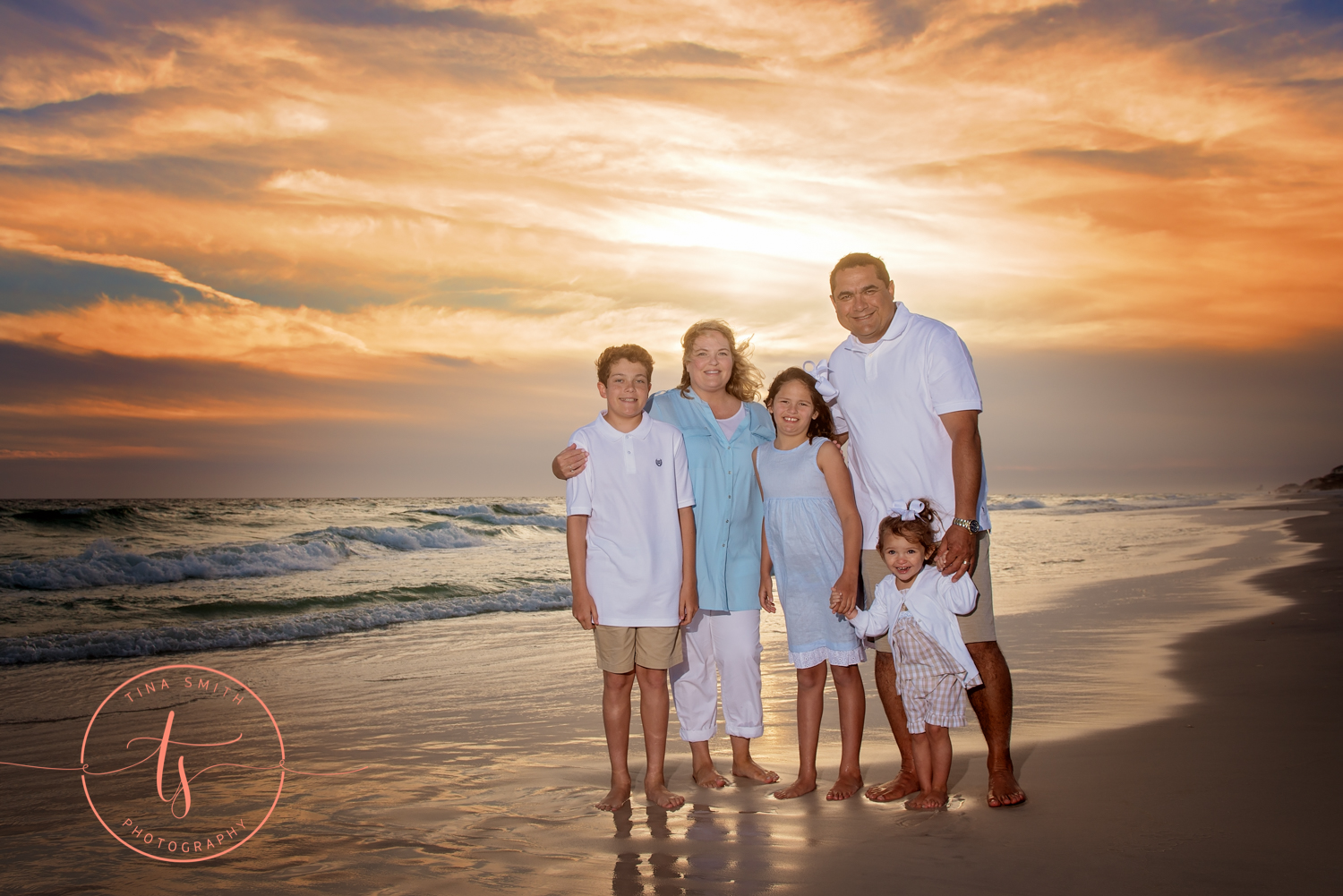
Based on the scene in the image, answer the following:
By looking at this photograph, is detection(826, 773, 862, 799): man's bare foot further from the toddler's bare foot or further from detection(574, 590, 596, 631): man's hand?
detection(574, 590, 596, 631): man's hand

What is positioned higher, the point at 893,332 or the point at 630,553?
the point at 893,332

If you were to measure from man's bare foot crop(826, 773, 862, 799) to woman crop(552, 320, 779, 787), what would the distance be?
1.42 ft

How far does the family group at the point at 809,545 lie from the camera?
314 centimetres

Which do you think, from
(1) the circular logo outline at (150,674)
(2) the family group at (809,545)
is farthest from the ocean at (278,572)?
(2) the family group at (809,545)

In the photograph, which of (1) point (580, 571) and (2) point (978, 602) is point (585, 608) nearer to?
(1) point (580, 571)

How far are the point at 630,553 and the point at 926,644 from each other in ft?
3.90

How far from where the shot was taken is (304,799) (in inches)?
139

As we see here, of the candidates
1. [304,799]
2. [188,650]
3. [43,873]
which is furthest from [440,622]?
A: [43,873]

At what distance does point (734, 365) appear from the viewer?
12.8 ft

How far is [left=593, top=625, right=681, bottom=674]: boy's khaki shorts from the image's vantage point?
11.3 ft

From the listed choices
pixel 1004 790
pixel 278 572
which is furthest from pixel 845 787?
pixel 278 572

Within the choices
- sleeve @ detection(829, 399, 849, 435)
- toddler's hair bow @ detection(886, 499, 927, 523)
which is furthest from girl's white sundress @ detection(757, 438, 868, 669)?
toddler's hair bow @ detection(886, 499, 927, 523)

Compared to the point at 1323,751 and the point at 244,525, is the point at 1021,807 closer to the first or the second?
the point at 1323,751

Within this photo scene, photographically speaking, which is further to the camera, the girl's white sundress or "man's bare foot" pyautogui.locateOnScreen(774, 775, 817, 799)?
the girl's white sundress
